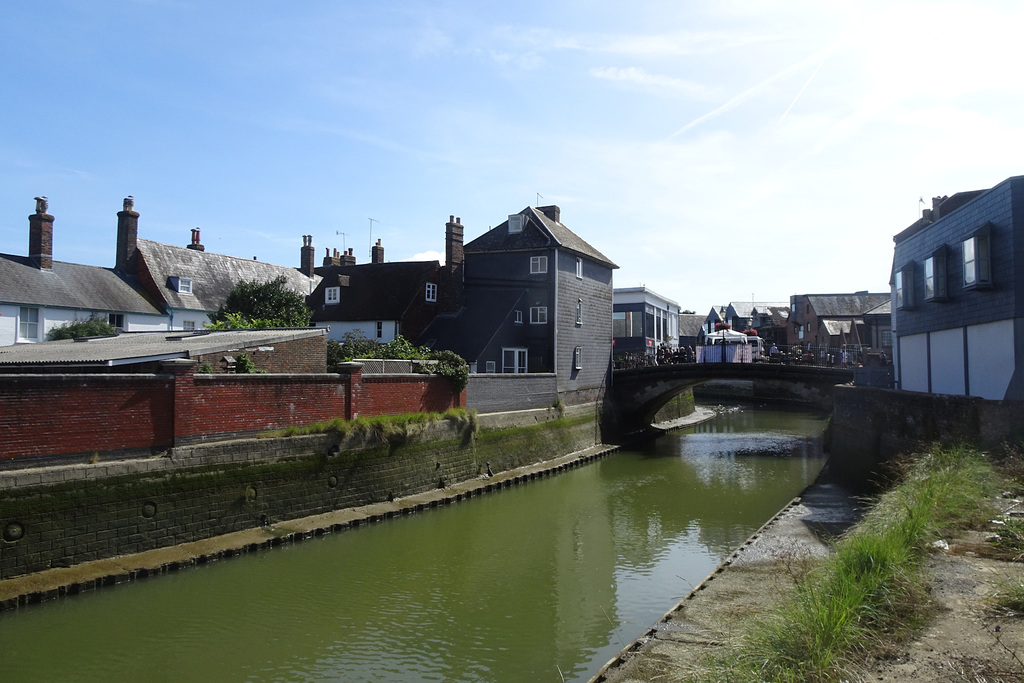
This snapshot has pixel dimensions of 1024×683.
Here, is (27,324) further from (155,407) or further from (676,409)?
(676,409)

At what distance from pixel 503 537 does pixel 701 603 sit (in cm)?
776

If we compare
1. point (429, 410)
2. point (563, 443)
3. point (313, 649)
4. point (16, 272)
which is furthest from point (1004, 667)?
point (16, 272)

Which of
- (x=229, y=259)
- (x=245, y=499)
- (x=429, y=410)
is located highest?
(x=229, y=259)

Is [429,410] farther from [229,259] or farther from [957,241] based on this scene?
[229,259]

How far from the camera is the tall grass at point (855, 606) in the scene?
21.0ft

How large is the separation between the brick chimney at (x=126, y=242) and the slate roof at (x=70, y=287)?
0.81 m

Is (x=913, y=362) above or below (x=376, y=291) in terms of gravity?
below

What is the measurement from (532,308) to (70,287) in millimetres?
21433

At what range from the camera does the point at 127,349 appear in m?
18.3

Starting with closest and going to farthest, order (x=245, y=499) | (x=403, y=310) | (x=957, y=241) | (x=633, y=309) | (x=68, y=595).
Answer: (x=68, y=595) < (x=245, y=499) < (x=957, y=241) < (x=403, y=310) < (x=633, y=309)

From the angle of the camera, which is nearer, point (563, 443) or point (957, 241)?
point (957, 241)

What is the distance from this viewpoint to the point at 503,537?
1716cm

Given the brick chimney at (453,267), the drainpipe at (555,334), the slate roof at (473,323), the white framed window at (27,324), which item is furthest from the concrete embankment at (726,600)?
the white framed window at (27,324)

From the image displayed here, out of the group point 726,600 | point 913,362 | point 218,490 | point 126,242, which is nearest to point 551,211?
point 913,362
